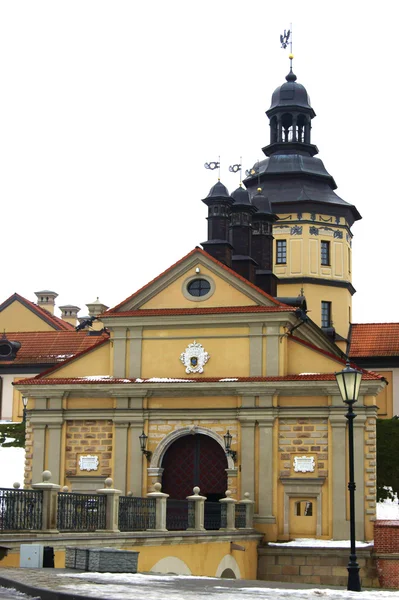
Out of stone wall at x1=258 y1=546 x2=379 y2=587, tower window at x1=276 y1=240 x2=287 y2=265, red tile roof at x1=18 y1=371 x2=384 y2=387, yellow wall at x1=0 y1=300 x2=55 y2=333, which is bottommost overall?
stone wall at x1=258 y1=546 x2=379 y2=587

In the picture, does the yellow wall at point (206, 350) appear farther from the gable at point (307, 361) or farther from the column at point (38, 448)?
the column at point (38, 448)

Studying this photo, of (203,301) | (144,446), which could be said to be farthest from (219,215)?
(144,446)

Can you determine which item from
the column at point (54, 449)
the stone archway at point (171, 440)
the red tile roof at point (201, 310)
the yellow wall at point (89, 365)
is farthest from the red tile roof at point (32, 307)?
the stone archway at point (171, 440)

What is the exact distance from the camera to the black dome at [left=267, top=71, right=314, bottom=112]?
205 ft

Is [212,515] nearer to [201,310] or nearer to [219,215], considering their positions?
[201,310]

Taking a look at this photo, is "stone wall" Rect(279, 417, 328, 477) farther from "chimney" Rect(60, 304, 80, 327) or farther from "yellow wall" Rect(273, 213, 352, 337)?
"chimney" Rect(60, 304, 80, 327)

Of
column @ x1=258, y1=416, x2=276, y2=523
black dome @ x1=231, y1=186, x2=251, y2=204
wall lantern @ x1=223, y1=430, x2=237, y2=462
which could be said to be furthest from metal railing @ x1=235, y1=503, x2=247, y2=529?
black dome @ x1=231, y1=186, x2=251, y2=204

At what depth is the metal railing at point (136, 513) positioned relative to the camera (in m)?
28.2

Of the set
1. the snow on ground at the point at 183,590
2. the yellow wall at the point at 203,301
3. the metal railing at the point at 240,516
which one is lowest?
the snow on ground at the point at 183,590

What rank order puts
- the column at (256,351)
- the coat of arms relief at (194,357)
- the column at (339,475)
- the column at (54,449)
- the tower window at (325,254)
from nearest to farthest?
1. the column at (339,475)
2. the column at (256,351)
3. the coat of arms relief at (194,357)
4. the column at (54,449)
5. the tower window at (325,254)

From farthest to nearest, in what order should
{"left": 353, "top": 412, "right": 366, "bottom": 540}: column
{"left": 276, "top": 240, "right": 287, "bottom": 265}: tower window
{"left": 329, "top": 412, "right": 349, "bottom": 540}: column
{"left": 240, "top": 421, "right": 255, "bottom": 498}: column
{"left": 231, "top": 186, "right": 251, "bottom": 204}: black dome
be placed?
{"left": 276, "top": 240, "right": 287, "bottom": 265}: tower window
{"left": 231, "top": 186, "right": 251, "bottom": 204}: black dome
{"left": 240, "top": 421, "right": 255, "bottom": 498}: column
{"left": 329, "top": 412, "right": 349, "bottom": 540}: column
{"left": 353, "top": 412, "right": 366, "bottom": 540}: column

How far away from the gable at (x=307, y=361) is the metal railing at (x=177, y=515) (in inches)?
279

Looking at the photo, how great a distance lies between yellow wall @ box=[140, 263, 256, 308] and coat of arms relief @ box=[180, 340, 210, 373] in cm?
149

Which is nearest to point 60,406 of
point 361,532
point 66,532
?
point 361,532
